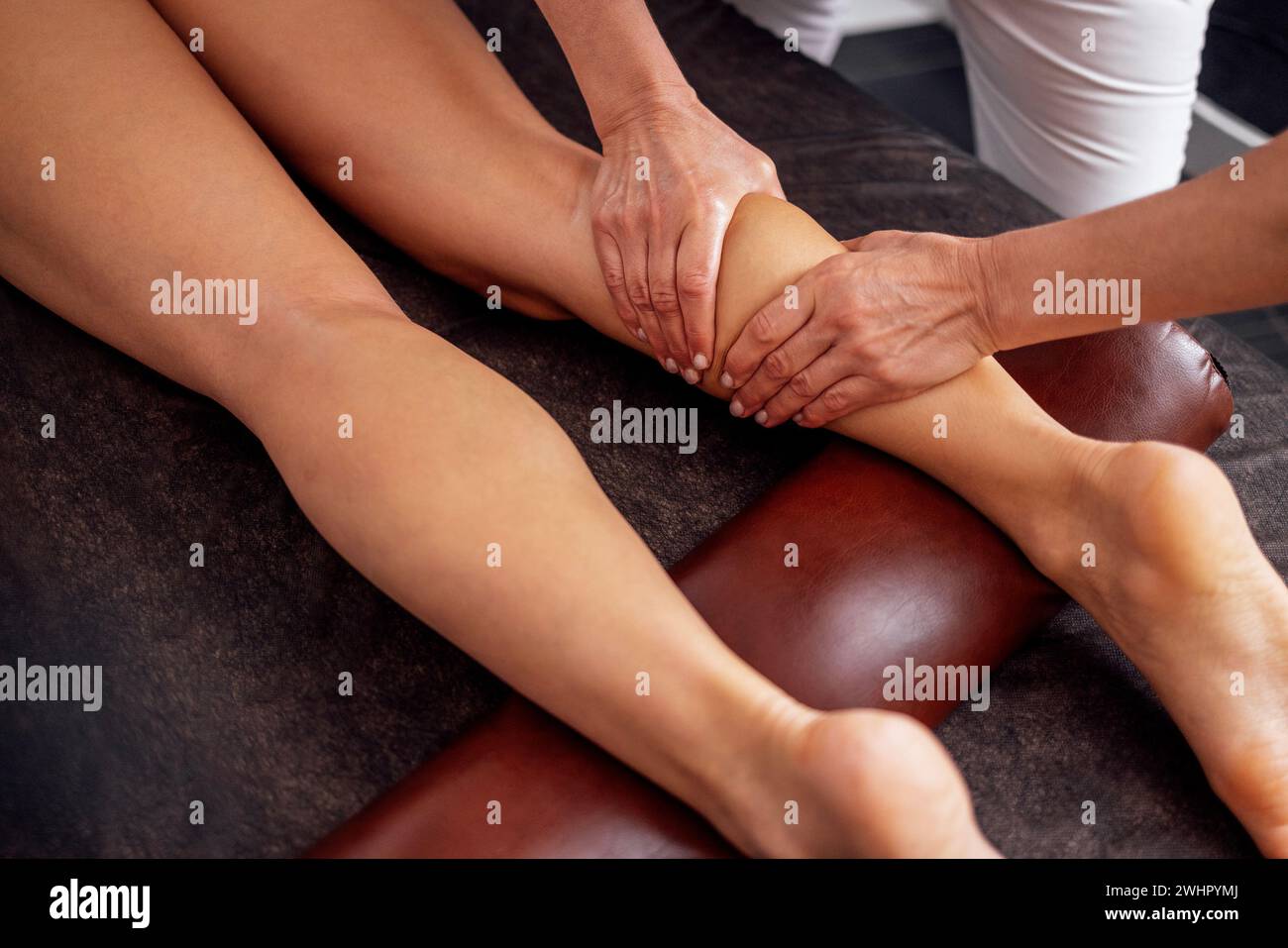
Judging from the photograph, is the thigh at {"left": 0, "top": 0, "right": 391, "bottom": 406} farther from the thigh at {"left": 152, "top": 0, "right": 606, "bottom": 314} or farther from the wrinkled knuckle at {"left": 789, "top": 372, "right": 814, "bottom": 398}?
the wrinkled knuckle at {"left": 789, "top": 372, "right": 814, "bottom": 398}

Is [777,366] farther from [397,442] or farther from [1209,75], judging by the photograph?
[1209,75]

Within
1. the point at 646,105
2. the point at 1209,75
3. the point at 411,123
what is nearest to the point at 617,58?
the point at 646,105

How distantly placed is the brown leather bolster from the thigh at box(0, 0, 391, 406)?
38 centimetres

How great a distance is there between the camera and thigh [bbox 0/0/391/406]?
0.91m

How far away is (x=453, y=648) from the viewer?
3.12ft

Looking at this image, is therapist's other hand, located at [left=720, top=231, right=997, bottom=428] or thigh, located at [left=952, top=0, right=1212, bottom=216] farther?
thigh, located at [left=952, top=0, right=1212, bottom=216]

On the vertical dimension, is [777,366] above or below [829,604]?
Answer: above

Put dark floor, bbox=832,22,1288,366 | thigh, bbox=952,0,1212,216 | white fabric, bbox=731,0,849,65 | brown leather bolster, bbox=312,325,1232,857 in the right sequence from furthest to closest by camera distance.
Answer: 1. dark floor, bbox=832,22,1288,366
2. white fabric, bbox=731,0,849,65
3. thigh, bbox=952,0,1212,216
4. brown leather bolster, bbox=312,325,1232,857

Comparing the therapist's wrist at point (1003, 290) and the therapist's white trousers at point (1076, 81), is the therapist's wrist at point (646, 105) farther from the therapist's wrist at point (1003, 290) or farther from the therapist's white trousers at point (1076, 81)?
the therapist's white trousers at point (1076, 81)

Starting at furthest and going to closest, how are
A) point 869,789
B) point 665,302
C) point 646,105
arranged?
point 646,105, point 665,302, point 869,789

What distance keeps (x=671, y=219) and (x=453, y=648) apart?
430 millimetres

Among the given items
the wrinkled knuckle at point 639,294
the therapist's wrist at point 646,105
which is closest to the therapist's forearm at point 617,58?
the therapist's wrist at point 646,105

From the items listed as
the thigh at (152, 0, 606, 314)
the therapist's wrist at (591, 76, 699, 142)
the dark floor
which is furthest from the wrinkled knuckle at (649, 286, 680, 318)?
the dark floor
